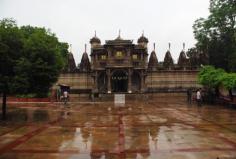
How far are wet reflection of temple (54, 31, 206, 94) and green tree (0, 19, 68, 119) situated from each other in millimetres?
34389

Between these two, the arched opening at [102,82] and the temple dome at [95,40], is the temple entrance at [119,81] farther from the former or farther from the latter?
the temple dome at [95,40]

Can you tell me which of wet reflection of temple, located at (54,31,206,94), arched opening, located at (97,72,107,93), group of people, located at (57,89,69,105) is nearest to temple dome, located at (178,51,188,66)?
wet reflection of temple, located at (54,31,206,94)

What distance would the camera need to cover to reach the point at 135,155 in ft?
36.6

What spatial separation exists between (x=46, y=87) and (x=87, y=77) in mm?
38091

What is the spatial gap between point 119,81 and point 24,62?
137 feet

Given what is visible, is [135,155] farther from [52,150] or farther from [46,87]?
[46,87]

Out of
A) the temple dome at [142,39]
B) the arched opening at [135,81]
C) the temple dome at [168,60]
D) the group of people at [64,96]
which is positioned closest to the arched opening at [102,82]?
the arched opening at [135,81]

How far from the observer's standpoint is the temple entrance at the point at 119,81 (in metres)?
61.9

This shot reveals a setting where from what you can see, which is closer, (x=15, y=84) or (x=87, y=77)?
(x=15, y=84)

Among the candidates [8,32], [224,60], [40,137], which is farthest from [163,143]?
[224,60]

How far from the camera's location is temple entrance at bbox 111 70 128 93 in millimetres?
61919

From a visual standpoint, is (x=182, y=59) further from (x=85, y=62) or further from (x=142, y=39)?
(x=85, y=62)

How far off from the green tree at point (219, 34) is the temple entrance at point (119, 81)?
18.4 metres

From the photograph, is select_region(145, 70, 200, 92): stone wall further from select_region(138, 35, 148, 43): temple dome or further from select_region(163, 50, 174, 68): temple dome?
select_region(138, 35, 148, 43): temple dome
